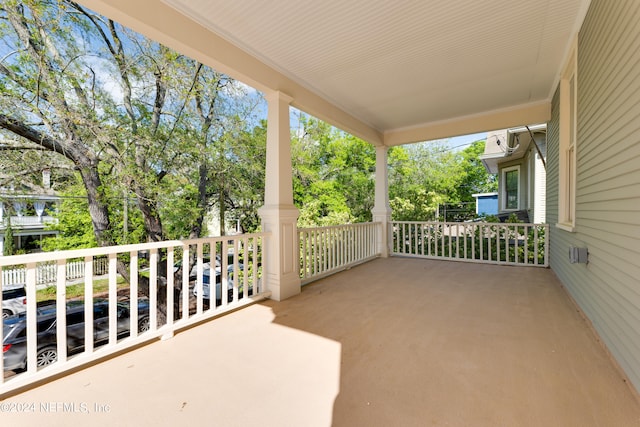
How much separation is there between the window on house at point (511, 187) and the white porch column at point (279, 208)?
8.53 meters

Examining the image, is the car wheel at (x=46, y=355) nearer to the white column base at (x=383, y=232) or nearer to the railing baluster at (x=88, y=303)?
the railing baluster at (x=88, y=303)

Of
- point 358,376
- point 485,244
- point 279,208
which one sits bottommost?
point 358,376

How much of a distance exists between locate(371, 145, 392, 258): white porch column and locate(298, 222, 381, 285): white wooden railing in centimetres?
14

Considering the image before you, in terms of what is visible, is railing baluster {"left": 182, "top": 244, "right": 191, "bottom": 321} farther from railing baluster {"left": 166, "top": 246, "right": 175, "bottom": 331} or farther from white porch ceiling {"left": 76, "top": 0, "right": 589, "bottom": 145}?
white porch ceiling {"left": 76, "top": 0, "right": 589, "bottom": 145}

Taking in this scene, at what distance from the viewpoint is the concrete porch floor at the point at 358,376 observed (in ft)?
4.39

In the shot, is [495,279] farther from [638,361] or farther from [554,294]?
[638,361]

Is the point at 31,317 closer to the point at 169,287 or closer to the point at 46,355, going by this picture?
the point at 169,287

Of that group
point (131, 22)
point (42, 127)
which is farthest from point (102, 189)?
point (131, 22)

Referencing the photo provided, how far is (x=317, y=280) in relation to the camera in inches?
156

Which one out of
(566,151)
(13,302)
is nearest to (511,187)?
(566,151)

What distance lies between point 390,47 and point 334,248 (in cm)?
290

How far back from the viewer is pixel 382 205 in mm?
5941

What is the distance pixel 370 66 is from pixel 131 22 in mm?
2248

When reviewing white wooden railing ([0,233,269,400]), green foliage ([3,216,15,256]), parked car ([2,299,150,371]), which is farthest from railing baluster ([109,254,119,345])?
green foliage ([3,216,15,256])
